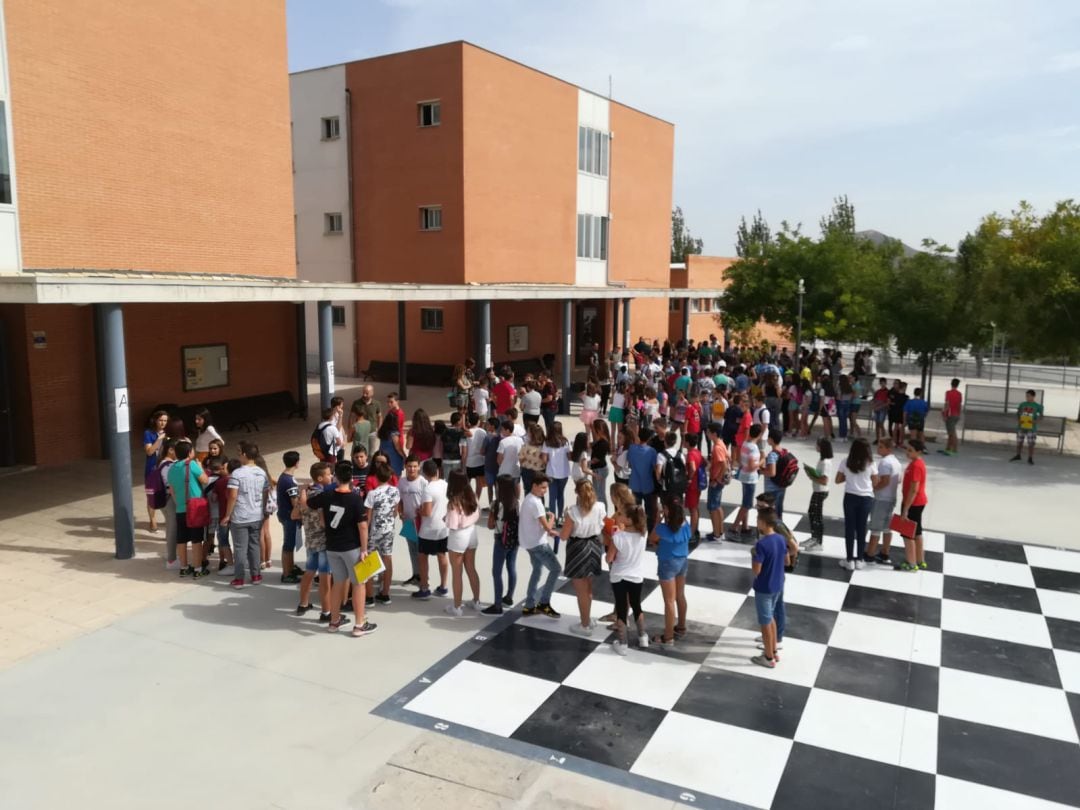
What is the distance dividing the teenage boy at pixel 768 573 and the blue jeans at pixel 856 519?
267 cm

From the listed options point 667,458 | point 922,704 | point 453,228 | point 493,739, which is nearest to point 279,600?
point 493,739

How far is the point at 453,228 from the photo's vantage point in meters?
24.5

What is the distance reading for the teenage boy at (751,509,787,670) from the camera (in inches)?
274

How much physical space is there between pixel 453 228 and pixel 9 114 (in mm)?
12847

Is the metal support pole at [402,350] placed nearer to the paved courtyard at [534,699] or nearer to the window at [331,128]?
the window at [331,128]

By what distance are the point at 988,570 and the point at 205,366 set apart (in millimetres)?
14884

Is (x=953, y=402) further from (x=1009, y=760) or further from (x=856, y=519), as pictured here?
(x=1009, y=760)

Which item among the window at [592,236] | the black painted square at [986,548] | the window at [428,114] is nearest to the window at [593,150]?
the window at [592,236]

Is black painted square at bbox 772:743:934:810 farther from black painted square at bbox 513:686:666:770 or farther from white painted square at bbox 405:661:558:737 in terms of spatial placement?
white painted square at bbox 405:661:558:737

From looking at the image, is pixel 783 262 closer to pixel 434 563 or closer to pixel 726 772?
pixel 434 563

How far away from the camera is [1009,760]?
232 inches

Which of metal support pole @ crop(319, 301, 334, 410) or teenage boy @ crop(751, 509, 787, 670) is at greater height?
metal support pole @ crop(319, 301, 334, 410)

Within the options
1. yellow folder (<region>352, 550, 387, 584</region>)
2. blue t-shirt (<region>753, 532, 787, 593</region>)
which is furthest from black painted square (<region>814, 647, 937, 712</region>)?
yellow folder (<region>352, 550, 387, 584</region>)

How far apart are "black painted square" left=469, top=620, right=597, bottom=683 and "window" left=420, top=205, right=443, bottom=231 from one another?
61.9 feet
